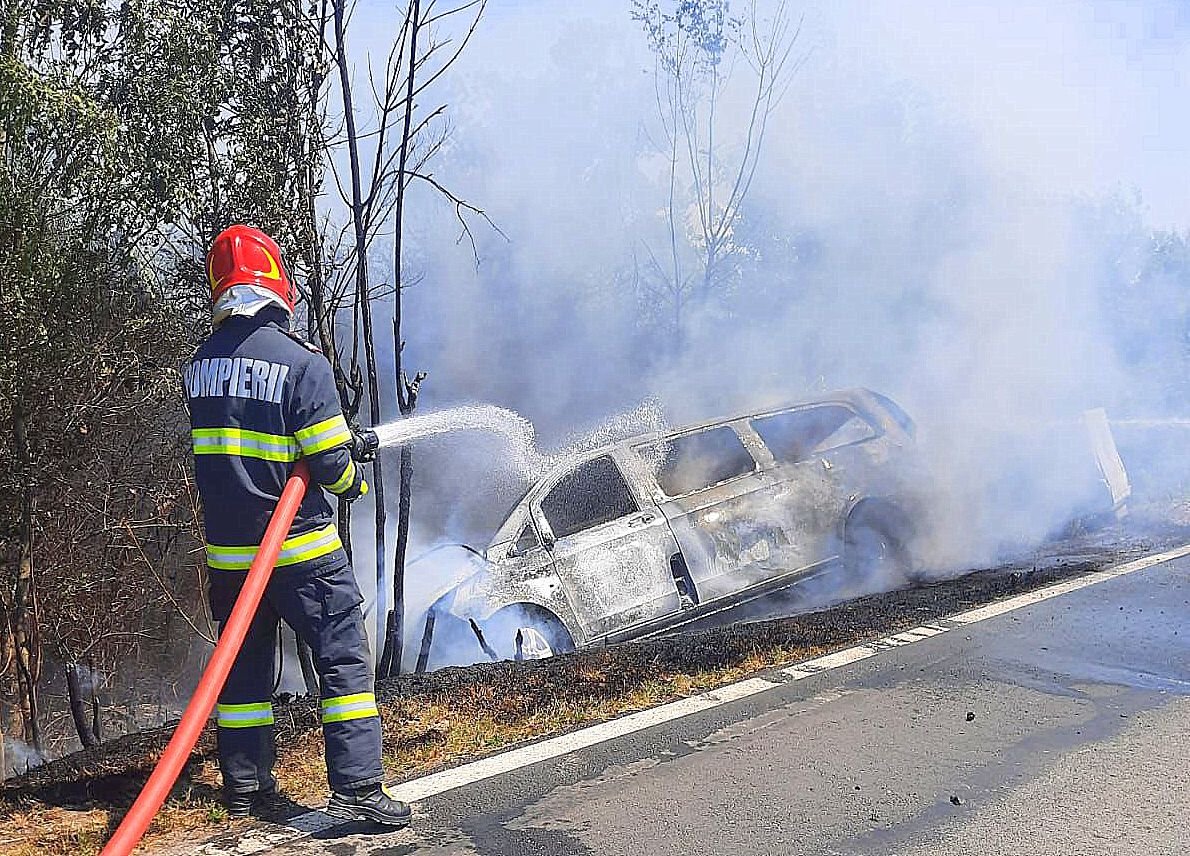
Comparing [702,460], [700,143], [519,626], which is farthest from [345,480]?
[700,143]

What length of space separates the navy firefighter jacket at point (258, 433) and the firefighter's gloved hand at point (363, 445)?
9cm

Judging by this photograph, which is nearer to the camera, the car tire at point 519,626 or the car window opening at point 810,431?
the car tire at point 519,626

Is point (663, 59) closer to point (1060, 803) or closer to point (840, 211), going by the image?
point (840, 211)

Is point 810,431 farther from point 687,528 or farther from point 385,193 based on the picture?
point 385,193

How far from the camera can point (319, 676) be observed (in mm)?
3586

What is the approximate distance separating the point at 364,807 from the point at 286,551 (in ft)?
2.74

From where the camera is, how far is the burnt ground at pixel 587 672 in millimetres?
3947

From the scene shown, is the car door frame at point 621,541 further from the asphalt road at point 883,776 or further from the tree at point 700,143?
the tree at point 700,143

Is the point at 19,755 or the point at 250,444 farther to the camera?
the point at 19,755

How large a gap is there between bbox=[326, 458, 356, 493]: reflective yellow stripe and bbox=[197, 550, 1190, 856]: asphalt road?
108 centimetres

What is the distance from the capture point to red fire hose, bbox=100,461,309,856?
Result: 2932mm

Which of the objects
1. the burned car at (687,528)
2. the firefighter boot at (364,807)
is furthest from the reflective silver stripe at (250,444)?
the burned car at (687,528)

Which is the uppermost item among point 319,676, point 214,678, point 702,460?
point 702,460

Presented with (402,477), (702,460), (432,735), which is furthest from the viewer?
(702,460)
